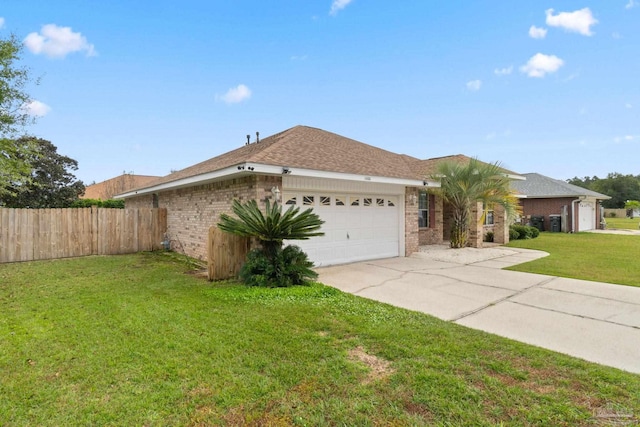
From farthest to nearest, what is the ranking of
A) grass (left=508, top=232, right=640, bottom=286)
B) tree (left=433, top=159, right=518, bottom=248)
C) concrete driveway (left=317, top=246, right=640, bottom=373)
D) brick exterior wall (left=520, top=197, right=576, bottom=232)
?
brick exterior wall (left=520, top=197, right=576, bottom=232)
tree (left=433, top=159, right=518, bottom=248)
grass (left=508, top=232, right=640, bottom=286)
concrete driveway (left=317, top=246, right=640, bottom=373)

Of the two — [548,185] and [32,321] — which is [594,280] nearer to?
[32,321]

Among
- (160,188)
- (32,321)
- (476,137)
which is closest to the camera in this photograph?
(32,321)

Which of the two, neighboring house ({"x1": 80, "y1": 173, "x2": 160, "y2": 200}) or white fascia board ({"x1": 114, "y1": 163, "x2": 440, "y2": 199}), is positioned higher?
neighboring house ({"x1": 80, "y1": 173, "x2": 160, "y2": 200})

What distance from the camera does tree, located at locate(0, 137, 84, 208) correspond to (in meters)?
19.9

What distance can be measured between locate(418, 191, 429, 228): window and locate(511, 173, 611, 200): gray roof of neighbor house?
496 inches

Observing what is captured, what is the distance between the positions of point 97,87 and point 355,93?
10.8 metres

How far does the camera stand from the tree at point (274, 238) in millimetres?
6719

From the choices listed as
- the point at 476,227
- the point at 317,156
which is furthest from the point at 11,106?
the point at 476,227

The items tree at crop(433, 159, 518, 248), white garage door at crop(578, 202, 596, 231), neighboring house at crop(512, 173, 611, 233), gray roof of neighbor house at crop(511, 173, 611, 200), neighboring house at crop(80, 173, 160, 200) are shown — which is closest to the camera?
tree at crop(433, 159, 518, 248)

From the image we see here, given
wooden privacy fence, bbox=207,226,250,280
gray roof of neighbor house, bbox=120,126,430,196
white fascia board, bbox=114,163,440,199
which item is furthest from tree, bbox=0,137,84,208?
wooden privacy fence, bbox=207,226,250,280

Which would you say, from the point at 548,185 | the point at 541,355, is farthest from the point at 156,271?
the point at 548,185

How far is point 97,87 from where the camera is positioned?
1264 centimetres

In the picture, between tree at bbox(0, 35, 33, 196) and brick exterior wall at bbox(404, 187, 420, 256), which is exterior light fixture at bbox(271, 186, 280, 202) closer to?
brick exterior wall at bbox(404, 187, 420, 256)

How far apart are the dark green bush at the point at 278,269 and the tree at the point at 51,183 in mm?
19862
